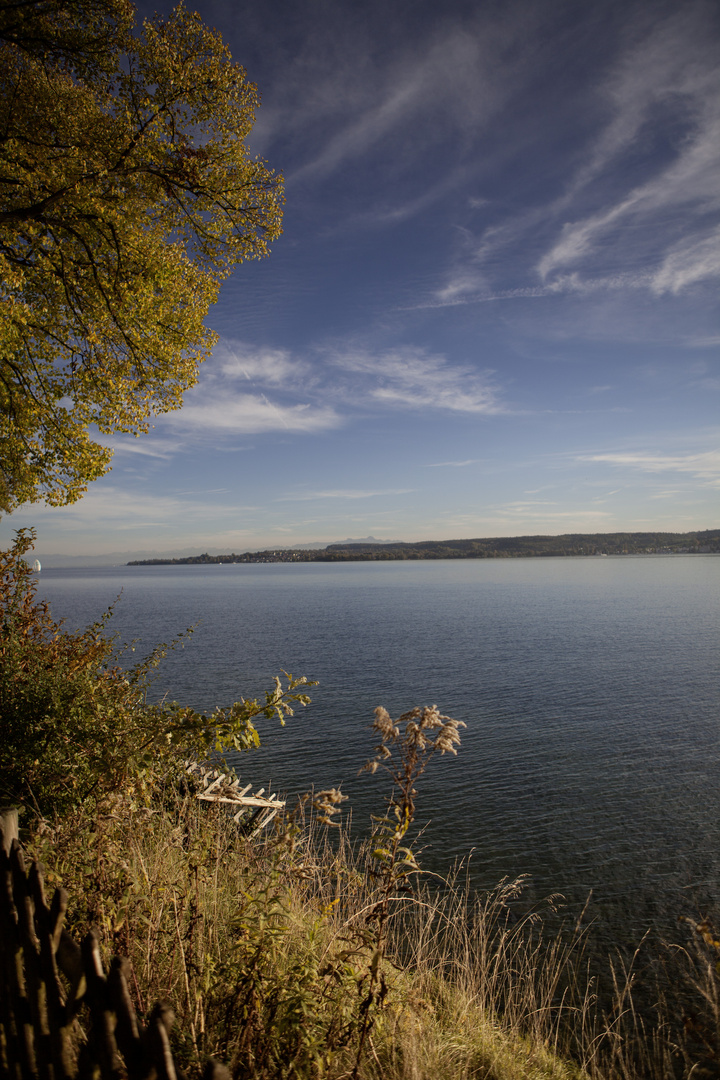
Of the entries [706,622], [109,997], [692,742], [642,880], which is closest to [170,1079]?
[109,997]

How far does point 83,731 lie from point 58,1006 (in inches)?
176

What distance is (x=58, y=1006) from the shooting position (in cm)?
228

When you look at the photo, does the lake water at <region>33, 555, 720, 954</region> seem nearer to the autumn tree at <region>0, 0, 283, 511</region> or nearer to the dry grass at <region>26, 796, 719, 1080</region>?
the dry grass at <region>26, 796, 719, 1080</region>

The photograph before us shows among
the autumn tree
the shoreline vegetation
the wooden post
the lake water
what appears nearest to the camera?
the wooden post

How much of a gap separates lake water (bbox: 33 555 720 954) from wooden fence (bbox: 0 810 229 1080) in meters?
11.6

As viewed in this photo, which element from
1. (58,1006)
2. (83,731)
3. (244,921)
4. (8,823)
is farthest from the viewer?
(83,731)

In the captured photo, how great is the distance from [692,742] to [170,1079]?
23650mm

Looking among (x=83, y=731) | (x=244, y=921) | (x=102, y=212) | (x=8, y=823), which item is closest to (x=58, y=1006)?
(x=8, y=823)

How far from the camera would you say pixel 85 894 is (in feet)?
14.0

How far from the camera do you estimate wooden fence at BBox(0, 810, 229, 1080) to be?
192 centimetres

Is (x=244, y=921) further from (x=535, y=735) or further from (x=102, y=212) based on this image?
(x=535, y=735)

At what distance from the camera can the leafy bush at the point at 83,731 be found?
5.14m

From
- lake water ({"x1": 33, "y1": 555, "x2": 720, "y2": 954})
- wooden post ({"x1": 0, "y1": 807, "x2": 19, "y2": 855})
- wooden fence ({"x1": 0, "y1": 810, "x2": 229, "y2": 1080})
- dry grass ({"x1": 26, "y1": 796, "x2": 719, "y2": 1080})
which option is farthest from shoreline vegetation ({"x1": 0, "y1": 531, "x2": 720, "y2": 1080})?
lake water ({"x1": 33, "y1": 555, "x2": 720, "y2": 954})

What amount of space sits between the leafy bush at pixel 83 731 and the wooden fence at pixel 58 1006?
2.12 metres
